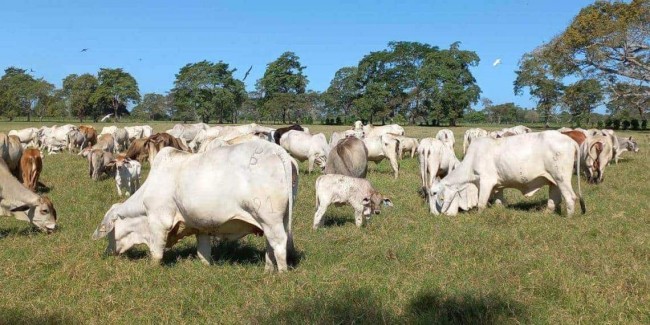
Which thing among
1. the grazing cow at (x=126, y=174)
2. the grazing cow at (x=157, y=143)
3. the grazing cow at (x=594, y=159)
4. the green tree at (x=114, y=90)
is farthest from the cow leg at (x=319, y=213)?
the green tree at (x=114, y=90)

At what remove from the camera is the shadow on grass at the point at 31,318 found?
538cm

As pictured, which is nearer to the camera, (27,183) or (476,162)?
(476,162)

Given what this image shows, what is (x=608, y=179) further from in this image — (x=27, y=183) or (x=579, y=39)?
(x=579, y=39)

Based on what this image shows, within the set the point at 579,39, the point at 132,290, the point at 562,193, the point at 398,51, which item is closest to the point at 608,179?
the point at 562,193

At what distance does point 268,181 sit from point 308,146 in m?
Result: 12.8

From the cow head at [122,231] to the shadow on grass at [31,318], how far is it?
6.92 ft

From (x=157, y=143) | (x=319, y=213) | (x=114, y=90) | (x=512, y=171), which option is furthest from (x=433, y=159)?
(x=114, y=90)

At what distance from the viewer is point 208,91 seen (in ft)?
249

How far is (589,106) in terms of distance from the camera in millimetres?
50656

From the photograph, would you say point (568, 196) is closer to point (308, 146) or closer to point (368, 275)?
point (368, 275)

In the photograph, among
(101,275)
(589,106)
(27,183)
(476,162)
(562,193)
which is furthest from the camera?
(589,106)

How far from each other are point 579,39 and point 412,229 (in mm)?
36845

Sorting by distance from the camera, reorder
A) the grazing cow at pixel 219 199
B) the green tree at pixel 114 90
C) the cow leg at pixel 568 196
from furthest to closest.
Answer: the green tree at pixel 114 90, the cow leg at pixel 568 196, the grazing cow at pixel 219 199

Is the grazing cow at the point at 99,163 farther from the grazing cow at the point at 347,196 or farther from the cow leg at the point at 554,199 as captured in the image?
the cow leg at the point at 554,199
